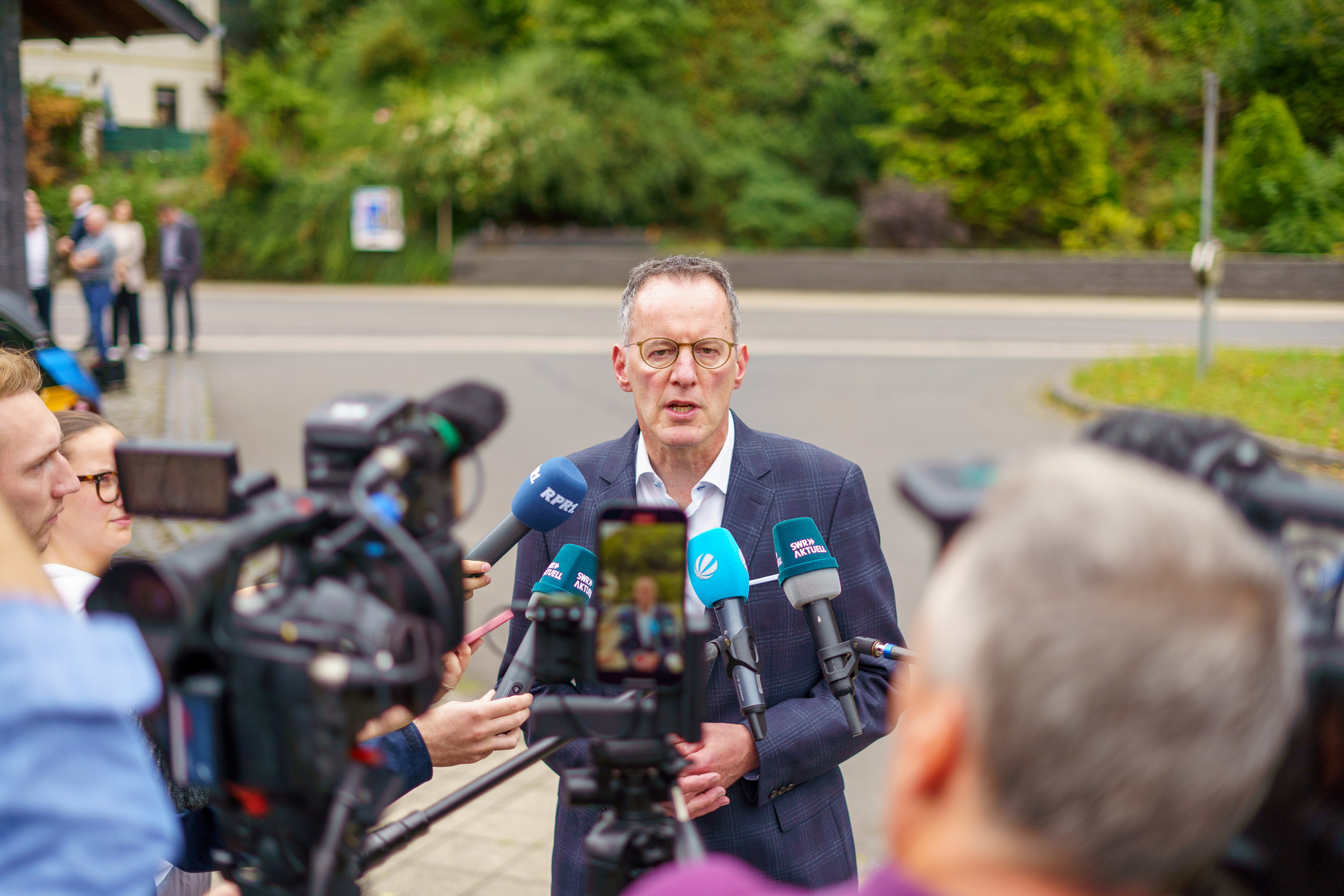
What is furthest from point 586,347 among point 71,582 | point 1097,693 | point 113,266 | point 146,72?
point 146,72

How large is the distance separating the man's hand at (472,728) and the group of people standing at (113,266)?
11439 mm

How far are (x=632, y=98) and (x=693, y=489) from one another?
29.2m

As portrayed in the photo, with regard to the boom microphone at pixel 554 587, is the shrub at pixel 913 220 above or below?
above

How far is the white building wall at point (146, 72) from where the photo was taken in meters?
35.2

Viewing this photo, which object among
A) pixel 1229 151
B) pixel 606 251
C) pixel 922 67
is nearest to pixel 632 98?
pixel 606 251

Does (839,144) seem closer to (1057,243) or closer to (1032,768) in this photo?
(1057,243)

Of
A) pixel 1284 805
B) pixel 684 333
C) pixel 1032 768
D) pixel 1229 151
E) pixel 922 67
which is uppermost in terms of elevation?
pixel 922 67

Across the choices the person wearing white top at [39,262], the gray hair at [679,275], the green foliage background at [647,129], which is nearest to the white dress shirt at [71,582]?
the gray hair at [679,275]

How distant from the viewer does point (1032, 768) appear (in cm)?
83

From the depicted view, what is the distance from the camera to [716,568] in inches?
69.6

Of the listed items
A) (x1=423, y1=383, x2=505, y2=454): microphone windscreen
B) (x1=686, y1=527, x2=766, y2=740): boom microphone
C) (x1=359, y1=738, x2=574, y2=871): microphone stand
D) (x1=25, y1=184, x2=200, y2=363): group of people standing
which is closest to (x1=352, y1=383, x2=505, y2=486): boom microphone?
(x1=423, y1=383, x2=505, y2=454): microphone windscreen

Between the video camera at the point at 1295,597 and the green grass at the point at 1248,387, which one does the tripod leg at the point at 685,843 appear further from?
the green grass at the point at 1248,387

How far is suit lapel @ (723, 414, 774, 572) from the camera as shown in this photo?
2.24 metres

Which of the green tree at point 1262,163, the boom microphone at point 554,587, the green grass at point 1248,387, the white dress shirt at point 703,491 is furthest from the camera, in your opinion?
the green grass at point 1248,387
